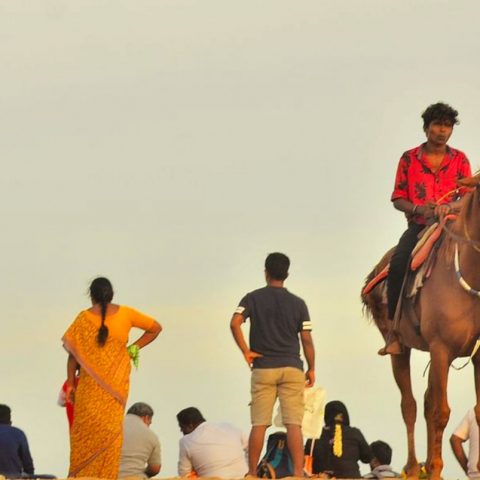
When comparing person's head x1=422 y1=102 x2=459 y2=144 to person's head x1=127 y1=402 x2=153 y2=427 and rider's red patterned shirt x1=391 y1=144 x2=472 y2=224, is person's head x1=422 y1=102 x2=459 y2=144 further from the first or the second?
person's head x1=127 y1=402 x2=153 y2=427

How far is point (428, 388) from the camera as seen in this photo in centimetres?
1650

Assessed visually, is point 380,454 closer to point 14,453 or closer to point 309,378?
point 309,378

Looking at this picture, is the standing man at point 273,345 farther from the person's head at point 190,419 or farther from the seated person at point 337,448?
the person's head at point 190,419

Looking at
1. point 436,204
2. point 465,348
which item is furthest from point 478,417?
point 436,204

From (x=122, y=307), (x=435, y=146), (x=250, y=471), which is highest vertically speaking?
(x=435, y=146)

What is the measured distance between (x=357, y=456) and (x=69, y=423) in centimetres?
351

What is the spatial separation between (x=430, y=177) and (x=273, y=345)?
2130mm

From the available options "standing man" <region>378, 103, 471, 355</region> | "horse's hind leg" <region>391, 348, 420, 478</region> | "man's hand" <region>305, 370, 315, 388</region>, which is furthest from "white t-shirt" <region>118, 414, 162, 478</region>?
"standing man" <region>378, 103, 471, 355</region>

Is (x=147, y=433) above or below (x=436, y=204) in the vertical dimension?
below

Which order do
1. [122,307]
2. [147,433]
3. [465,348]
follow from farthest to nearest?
[147,433]
[122,307]
[465,348]

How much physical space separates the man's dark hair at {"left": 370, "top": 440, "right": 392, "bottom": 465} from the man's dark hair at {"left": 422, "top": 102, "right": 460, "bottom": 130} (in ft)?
19.1

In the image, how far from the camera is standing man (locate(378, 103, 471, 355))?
54.9 ft

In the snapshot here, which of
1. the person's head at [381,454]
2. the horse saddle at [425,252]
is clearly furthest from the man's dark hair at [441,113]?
the person's head at [381,454]

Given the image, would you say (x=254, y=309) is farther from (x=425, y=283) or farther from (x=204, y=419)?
(x=204, y=419)
